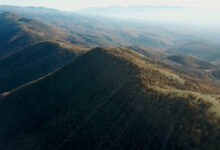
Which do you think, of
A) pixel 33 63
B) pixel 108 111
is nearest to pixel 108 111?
pixel 108 111

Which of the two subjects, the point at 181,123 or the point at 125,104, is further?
the point at 125,104

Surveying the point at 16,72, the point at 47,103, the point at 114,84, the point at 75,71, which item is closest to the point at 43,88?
the point at 47,103

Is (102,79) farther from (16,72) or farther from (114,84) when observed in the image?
(16,72)

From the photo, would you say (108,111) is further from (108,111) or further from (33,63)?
(33,63)

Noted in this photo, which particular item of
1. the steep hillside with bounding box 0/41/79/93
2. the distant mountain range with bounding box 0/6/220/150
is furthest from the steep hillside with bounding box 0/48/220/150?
the steep hillside with bounding box 0/41/79/93

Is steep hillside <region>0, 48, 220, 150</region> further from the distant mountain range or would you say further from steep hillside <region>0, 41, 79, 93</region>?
steep hillside <region>0, 41, 79, 93</region>

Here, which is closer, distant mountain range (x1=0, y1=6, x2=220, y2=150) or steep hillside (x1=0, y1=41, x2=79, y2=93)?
distant mountain range (x1=0, y1=6, x2=220, y2=150)

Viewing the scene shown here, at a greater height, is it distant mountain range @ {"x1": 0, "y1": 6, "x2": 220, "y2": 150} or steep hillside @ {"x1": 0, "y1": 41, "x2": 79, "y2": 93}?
distant mountain range @ {"x1": 0, "y1": 6, "x2": 220, "y2": 150}
